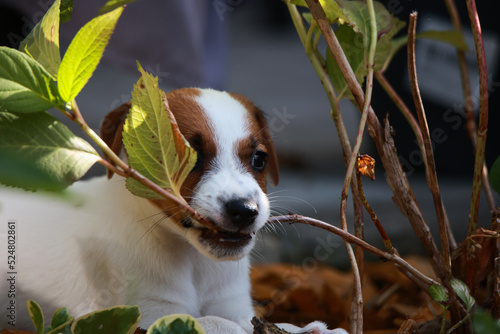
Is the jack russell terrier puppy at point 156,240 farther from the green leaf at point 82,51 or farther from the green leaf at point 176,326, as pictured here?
the green leaf at point 82,51

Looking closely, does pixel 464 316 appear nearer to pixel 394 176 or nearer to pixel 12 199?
pixel 394 176

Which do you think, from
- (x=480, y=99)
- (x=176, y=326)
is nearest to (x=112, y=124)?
(x=176, y=326)

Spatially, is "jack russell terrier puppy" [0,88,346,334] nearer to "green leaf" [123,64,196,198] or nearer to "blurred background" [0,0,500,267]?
"blurred background" [0,0,500,267]

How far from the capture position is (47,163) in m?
0.78

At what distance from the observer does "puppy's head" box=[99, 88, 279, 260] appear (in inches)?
47.9

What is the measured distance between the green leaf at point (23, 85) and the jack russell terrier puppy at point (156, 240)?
19.3 inches

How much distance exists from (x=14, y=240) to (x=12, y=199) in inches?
5.3

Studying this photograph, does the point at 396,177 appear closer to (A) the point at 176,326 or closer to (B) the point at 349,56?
(B) the point at 349,56

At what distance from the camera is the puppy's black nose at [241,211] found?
3.91 ft

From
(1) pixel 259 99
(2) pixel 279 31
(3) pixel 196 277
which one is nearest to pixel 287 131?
(1) pixel 259 99

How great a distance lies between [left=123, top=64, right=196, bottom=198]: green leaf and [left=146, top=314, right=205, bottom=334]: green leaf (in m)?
0.20

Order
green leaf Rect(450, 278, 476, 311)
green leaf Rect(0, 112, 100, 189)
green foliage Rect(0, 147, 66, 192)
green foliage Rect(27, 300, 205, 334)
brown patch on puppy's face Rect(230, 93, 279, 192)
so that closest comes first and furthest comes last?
1. green foliage Rect(0, 147, 66, 192)
2. green leaf Rect(0, 112, 100, 189)
3. green foliage Rect(27, 300, 205, 334)
4. green leaf Rect(450, 278, 476, 311)
5. brown patch on puppy's face Rect(230, 93, 279, 192)

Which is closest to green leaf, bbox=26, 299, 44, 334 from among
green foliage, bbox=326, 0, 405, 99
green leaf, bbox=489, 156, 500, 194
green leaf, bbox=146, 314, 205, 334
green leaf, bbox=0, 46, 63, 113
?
green leaf, bbox=146, 314, 205, 334

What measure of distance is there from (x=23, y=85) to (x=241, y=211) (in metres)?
0.54
